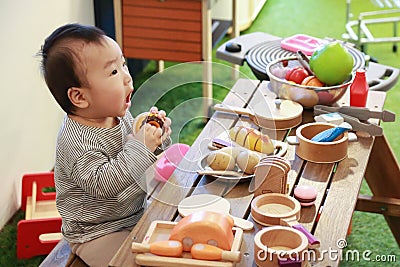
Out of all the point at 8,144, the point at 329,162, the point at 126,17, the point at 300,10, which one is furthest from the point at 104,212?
the point at 300,10

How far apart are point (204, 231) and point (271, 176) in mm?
230

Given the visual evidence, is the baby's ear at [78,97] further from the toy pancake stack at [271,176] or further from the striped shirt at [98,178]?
the toy pancake stack at [271,176]

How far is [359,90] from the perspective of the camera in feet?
6.18

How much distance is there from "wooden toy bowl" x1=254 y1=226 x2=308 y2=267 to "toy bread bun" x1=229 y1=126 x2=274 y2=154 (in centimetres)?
31

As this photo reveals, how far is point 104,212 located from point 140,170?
17cm

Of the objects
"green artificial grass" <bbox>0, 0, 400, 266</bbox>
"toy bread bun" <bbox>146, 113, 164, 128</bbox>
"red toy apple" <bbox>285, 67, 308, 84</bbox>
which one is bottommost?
"green artificial grass" <bbox>0, 0, 400, 266</bbox>

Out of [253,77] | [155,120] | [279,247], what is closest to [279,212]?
[279,247]

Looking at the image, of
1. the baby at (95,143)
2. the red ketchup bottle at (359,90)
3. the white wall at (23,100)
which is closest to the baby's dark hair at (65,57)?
the baby at (95,143)

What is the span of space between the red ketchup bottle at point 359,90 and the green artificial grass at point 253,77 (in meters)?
0.31

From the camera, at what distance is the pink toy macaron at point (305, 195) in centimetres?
150

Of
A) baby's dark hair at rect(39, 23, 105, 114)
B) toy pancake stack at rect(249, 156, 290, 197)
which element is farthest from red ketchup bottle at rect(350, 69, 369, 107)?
baby's dark hair at rect(39, 23, 105, 114)

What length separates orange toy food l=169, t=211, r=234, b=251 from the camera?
1.34 meters

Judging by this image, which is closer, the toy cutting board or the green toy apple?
the toy cutting board

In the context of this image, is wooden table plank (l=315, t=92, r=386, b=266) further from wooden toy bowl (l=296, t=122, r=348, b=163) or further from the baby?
the baby
